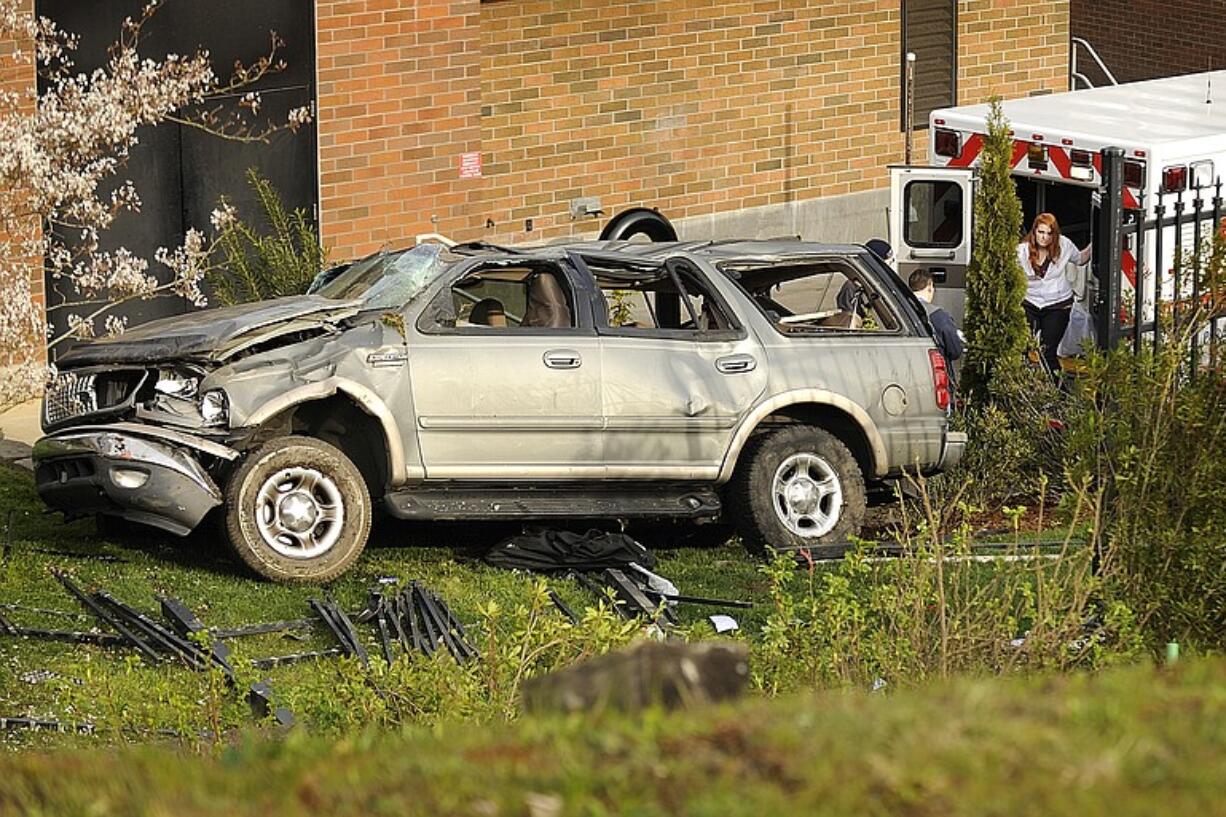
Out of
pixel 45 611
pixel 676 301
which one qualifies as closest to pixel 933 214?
pixel 676 301

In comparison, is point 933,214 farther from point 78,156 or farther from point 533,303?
point 78,156

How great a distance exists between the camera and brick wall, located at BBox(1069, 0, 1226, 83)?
3142 centimetres

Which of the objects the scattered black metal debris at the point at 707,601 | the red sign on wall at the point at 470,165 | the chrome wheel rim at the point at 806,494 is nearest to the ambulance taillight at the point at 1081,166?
the chrome wheel rim at the point at 806,494

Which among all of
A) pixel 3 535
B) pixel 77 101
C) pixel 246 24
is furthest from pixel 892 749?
pixel 246 24

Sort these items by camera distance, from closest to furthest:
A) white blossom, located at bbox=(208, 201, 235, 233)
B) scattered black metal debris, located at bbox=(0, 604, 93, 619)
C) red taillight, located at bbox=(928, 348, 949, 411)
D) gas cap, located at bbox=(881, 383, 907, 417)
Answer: scattered black metal debris, located at bbox=(0, 604, 93, 619) → gas cap, located at bbox=(881, 383, 907, 417) → red taillight, located at bbox=(928, 348, 949, 411) → white blossom, located at bbox=(208, 201, 235, 233)

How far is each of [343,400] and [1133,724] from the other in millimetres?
7440

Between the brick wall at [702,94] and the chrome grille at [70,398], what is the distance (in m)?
8.78

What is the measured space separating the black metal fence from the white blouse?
0.82 m

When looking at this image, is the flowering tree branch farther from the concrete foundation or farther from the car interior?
the concrete foundation

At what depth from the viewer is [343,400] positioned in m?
11.3

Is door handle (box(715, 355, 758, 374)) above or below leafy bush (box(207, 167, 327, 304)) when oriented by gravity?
below

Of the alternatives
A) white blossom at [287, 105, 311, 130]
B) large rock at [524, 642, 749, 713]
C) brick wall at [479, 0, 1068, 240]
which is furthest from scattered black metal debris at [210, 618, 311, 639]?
brick wall at [479, 0, 1068, 240]

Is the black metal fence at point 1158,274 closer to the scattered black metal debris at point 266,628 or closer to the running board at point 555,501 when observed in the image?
the running board at point 555,501

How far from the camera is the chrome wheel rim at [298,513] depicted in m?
11.0
